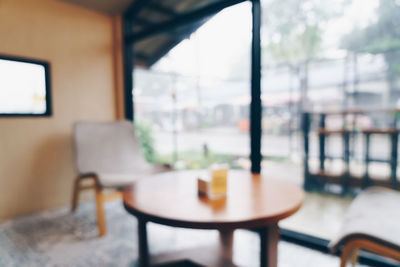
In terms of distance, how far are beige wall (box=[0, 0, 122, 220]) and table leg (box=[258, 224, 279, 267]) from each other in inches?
93.9

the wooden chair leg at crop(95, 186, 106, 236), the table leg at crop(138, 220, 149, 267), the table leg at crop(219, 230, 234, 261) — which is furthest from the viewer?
the wooden chair leg at crop(95, 186, 106, 236)

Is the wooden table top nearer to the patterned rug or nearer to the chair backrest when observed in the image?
the patterned rug

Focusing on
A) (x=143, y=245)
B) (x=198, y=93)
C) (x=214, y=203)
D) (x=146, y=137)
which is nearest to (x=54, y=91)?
(x=146, y=137)

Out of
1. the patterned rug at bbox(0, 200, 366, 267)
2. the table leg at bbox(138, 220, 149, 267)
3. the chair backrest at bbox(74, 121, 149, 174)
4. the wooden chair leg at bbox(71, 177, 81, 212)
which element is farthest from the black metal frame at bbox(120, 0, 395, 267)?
the wooden chair leg at bbox(71, 177, 81, 212)

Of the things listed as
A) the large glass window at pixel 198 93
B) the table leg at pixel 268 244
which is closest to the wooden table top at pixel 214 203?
the table leg at pixel 268 244

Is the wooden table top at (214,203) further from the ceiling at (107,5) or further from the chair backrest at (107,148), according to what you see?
the ceiling at (107,5)

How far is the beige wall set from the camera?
2322mm

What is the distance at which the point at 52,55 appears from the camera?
2566mm

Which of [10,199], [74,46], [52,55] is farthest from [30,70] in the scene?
[10,199]

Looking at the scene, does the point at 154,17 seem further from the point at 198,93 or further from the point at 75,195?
the point at 75,195

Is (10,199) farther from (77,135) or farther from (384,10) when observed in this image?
(384,10)

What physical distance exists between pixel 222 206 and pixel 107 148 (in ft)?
6.24

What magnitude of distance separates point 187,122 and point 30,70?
1757 mm

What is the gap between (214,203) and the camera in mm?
1170
